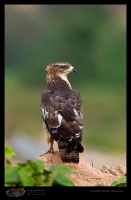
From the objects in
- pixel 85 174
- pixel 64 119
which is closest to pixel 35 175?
pixel 85 174

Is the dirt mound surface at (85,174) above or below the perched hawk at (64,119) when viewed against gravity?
below

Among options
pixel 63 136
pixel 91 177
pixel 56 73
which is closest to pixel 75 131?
pixel 63 136

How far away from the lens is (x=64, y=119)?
8.22 metres

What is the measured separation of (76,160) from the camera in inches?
309

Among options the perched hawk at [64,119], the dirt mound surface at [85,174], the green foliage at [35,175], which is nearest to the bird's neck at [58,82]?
the perched hawk at [64,119]

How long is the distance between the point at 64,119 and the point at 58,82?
1.51 metres

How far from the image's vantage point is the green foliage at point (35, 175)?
563cm

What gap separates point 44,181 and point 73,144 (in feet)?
7.14

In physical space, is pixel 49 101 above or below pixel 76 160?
above

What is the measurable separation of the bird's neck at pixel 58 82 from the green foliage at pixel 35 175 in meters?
3.69

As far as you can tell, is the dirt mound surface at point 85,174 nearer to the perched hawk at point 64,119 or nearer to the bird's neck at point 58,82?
the perched hawk at point 64,119

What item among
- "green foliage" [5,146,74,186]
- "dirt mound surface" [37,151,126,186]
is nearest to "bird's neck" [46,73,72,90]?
"dirt mound surface" [37,151,126,186]
